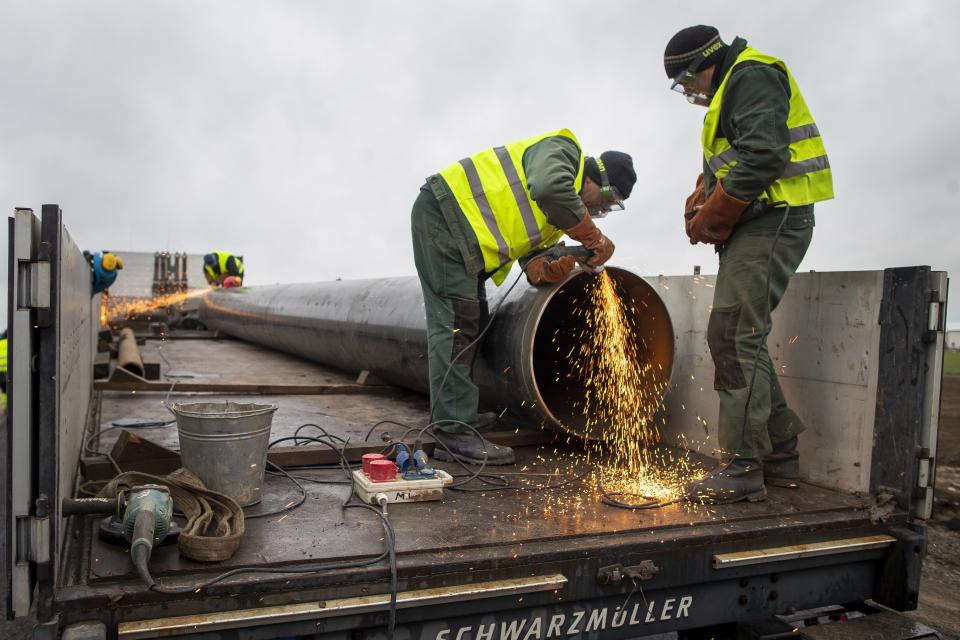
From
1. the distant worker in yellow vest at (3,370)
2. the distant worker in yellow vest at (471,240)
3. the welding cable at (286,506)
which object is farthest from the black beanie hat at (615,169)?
the distant worker in yellow vest at (3,370)

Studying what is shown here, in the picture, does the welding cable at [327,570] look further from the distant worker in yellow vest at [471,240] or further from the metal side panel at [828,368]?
the metal side panel at [828,368]

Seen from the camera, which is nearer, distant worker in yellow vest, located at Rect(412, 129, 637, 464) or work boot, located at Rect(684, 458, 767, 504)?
work boot, located at Rect(684, 458, 767, 504)

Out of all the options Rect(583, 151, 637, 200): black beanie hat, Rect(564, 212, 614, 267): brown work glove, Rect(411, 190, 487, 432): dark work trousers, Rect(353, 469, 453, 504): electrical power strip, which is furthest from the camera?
Rect(583, 151, 637, 200): black beanie hat

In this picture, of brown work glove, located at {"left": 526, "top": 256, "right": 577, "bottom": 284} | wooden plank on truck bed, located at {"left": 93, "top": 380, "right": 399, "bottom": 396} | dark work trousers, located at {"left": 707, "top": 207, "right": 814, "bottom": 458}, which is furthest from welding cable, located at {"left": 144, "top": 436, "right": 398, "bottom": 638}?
wooden plank on truck bed, located at {"left": 93, "top": 380, "right": 399, "bottom": 396}

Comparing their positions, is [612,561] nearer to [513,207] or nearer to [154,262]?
[513,207]

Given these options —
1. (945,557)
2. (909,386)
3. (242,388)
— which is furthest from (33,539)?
(945,557)

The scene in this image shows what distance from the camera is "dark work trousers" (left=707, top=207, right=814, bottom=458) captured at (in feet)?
9.39

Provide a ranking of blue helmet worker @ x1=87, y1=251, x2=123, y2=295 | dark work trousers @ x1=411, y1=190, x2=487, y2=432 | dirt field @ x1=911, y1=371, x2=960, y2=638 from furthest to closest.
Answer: blue helmet worker @ x1=87, y1=251, x2=123, y2=295, dirt field @ x1=911, y1=371, x2=960, y2=638, dark work trousers @ x1=411, y1=190, x2=487, y2=432

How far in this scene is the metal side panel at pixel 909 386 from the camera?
8.48ft

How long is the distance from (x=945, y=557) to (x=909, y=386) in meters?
2.83

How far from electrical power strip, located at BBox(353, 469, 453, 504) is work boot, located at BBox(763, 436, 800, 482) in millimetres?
1400

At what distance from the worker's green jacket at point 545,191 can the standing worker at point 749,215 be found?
1.85ft

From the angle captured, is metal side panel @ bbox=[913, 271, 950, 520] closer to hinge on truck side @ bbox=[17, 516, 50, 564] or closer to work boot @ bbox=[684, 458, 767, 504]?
work boot @ bbox=[684, 458, 767, 504]

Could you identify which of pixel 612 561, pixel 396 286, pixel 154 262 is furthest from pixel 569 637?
pixel 154 262
